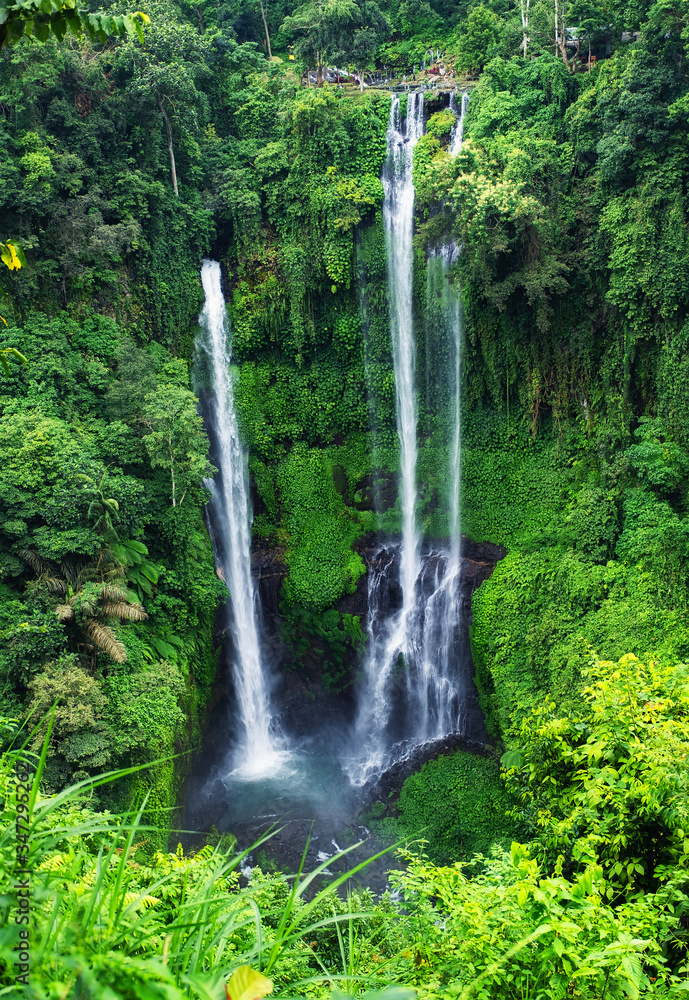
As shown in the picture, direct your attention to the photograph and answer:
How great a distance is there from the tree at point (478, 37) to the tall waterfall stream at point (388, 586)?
2203 millimetres

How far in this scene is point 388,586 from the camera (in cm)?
1479

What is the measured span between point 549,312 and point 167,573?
28.7 ft

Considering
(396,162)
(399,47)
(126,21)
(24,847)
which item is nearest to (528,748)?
(24,847)

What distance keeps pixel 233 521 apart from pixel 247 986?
42.5 feet

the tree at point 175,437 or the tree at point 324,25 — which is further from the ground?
the tree at point 324,25

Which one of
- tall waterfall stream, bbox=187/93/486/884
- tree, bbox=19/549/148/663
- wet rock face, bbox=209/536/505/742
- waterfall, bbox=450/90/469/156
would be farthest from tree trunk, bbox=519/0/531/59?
tree, bbox=19/549/148/663

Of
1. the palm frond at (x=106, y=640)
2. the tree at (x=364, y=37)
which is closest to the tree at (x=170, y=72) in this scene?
the tree at (x=364, y=37)

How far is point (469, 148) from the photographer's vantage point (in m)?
12.4

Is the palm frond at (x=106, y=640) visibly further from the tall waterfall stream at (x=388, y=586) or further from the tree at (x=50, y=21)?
the tree at (x=50, y=21)

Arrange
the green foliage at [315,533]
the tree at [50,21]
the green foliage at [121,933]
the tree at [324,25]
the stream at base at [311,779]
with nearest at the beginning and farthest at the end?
the green foliage at [121,933]
the tree at [50,21]
the stream at base at [311,779]
the green foliage at [315,533]
the tree at [324,25]

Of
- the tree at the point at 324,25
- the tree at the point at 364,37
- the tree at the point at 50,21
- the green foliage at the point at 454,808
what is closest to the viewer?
the tree at the point at 50,21

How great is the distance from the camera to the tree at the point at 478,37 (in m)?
15.6

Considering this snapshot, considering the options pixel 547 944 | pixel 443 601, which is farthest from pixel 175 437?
pixel 547 944

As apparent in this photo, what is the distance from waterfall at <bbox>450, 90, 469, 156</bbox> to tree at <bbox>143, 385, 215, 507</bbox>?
25.3 ft
